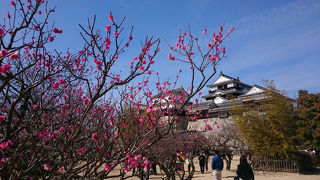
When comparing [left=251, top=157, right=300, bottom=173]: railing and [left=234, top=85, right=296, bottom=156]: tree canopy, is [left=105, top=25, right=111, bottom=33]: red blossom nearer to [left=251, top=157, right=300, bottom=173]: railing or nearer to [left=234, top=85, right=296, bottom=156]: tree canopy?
→ [left=234, top=85, right=296, bottom=156]: tree canopy

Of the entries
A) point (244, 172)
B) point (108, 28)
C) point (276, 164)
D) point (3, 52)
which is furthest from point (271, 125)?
point (3, 52)

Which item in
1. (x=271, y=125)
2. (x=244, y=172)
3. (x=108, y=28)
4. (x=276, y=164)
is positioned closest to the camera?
(x=108, y=28)

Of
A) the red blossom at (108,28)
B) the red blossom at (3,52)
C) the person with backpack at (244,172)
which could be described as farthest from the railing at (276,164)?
the red blossom at (3,52)

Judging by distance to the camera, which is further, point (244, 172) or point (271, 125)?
point (271, 125)

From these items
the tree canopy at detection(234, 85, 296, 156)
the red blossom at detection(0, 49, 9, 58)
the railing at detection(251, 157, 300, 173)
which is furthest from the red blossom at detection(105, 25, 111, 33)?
the railing at detection(251, 157, 300, 173)

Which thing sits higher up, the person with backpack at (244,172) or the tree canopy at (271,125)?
the tree canopy at (271,125)

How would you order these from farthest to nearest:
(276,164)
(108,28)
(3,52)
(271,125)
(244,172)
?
(276,164), (271,125), (244,172), (108,28), (3,52)

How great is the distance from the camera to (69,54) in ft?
19.5

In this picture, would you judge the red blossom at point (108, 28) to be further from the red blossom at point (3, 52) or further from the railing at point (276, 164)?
the railing at point (276, 164)

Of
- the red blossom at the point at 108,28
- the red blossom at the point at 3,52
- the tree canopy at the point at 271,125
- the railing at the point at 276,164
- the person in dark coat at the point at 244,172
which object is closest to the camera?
the red blossom at the point at 3,52

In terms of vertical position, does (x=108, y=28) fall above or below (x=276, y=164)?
above

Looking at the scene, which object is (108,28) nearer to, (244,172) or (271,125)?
(244,172)

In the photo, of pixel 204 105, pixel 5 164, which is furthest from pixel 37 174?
pixel 204 105

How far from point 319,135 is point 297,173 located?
246 centimetres
